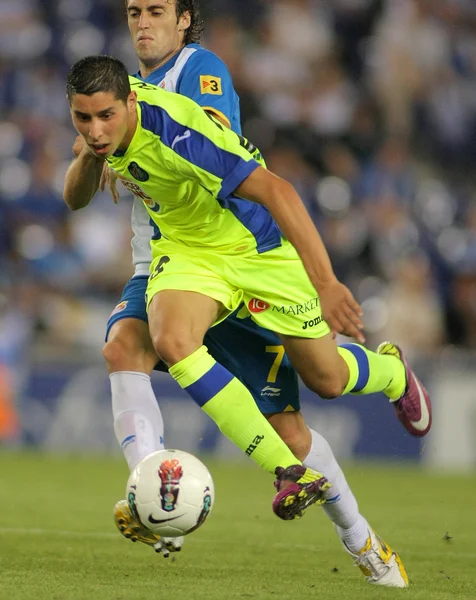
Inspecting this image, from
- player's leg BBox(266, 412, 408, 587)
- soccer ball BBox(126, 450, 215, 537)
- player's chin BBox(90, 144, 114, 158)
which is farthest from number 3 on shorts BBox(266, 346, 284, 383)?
player's chin BBox(90, 144, 114, 158)

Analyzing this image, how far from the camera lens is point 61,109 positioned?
1366cm

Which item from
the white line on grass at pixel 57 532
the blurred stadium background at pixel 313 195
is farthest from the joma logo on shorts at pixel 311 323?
the blurred stadium background at pixel 313 195

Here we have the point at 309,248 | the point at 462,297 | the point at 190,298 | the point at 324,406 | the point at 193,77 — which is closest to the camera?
the point at 309,248

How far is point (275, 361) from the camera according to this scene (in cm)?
540

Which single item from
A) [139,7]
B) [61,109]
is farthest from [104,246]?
[139,7]

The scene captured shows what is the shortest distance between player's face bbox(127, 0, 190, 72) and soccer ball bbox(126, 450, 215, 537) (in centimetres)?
201

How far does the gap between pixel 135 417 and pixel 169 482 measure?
0.48m

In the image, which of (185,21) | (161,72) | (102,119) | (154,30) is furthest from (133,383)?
(185,21)

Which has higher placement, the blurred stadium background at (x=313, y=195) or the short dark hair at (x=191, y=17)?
the short dark hair at (x=191, y=17)

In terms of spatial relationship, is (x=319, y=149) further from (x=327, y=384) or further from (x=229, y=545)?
Result: (x=327, y=384)

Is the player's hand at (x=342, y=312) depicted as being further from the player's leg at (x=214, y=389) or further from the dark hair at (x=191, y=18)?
the dark hair at (x=191, y=18)

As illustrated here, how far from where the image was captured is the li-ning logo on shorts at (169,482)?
171 inches

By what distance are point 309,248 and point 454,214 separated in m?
9.20

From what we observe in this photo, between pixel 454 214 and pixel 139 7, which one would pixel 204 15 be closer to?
pixel 454 214
